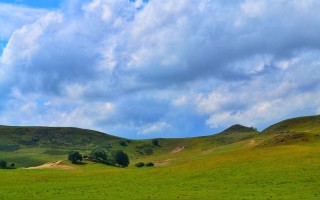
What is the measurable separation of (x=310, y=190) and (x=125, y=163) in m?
121

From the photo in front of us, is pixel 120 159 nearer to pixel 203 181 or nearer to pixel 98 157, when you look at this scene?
pixel 98 157

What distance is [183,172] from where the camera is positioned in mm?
83250

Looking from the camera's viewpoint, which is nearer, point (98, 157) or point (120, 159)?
point (98, 157)

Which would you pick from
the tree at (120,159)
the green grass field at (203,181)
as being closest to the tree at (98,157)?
the tree at (120,159)

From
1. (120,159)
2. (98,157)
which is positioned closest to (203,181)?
(98,157)

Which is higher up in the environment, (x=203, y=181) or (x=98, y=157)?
(x=98, y=157)

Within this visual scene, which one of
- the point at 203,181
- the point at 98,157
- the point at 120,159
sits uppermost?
the point at 120,159

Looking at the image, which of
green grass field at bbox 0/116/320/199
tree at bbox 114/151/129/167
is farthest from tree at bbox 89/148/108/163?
green grass field at bbox 0/116/320/199

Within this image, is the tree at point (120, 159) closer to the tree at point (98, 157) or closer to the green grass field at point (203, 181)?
the tree at point (98, 157)

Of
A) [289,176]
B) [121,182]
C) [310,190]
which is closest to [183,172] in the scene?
[121,182]

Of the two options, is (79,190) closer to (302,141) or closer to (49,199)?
(49,199)

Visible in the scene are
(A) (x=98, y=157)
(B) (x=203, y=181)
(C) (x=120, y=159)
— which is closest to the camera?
(B) (x=203, y=181)

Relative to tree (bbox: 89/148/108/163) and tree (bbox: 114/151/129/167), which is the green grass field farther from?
tree (bbox: 114/151/129/167)

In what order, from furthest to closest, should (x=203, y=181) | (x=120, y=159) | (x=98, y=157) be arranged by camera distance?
(x=120, y=159), (x=98, y=157), (x=203, y=181)
